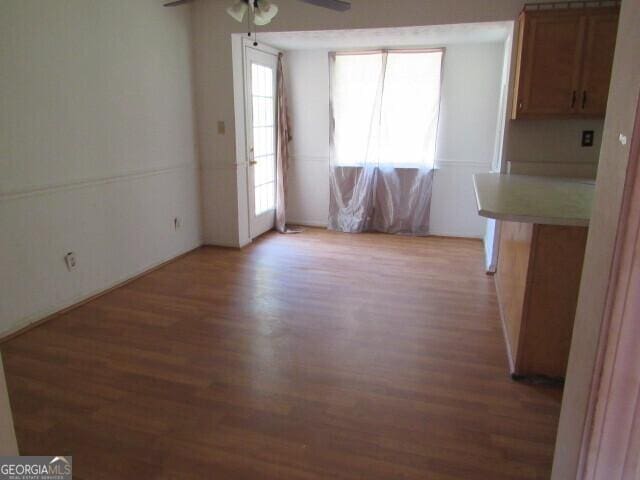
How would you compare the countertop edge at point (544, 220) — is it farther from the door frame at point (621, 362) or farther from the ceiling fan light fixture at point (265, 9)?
the ceiling fan light fixture at point (265, 9)

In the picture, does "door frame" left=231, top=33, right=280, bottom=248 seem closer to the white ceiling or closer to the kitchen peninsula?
the white ceiling

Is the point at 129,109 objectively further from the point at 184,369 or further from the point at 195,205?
the point at 184,369

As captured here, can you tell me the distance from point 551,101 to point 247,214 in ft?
10.1

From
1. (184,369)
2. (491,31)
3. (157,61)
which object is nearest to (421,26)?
(491,31)

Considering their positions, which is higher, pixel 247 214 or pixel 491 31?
pixel 491 31

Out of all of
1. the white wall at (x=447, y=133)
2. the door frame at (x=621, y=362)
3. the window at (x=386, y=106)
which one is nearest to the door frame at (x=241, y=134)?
the white wall at (x=447, y=133)

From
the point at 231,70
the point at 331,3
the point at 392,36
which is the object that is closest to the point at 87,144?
the point at 231,70

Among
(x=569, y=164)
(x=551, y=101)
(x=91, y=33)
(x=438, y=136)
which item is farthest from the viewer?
(x=438, y=136)

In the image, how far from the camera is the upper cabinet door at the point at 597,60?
3.36 meters

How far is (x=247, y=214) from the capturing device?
201 inches

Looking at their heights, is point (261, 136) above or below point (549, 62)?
below

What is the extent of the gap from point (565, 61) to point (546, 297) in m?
2.05

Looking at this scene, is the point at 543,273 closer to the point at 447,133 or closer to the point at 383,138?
the point at 447,133

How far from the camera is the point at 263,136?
17.7ft
